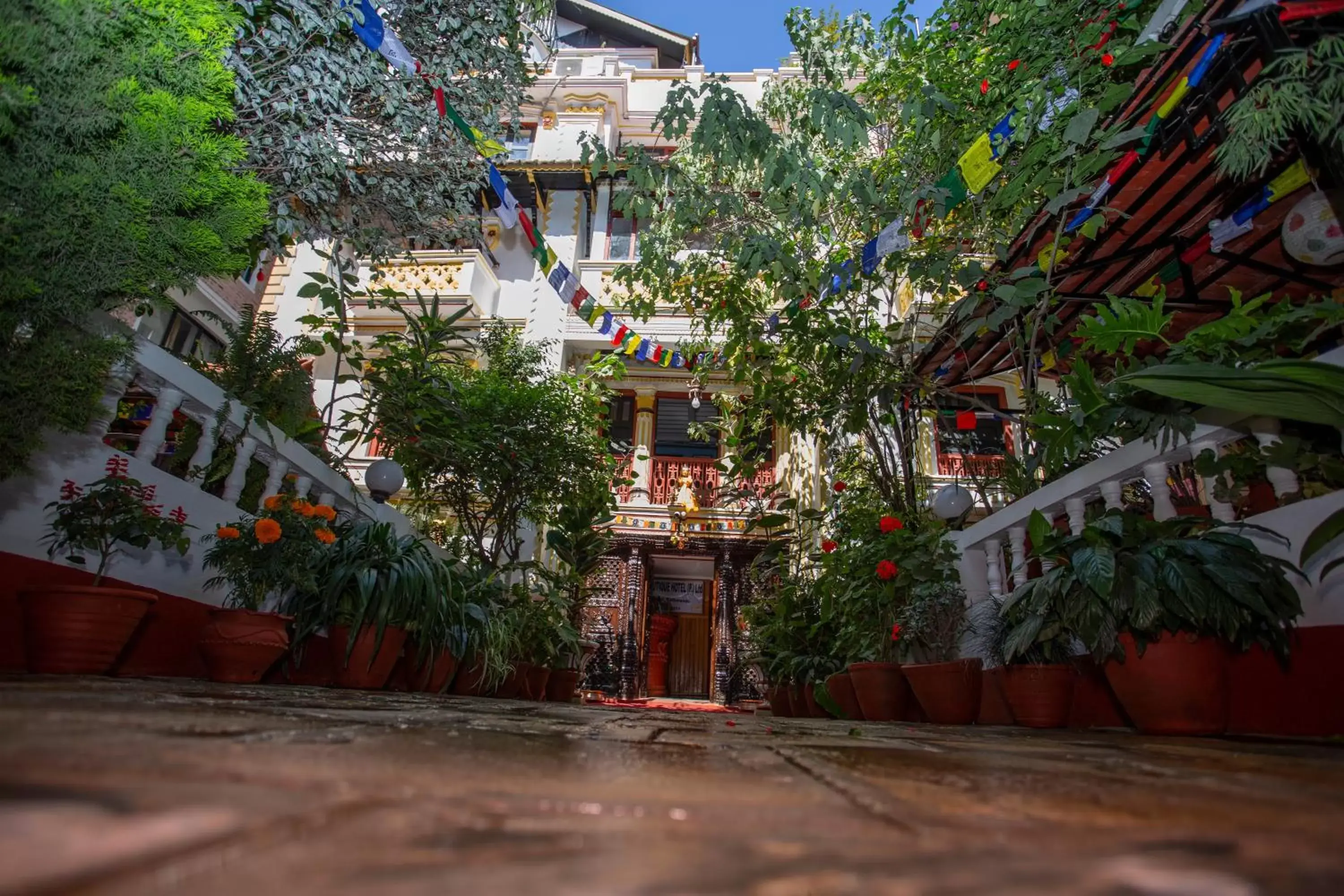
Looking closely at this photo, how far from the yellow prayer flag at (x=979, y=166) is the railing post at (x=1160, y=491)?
1.86 meters

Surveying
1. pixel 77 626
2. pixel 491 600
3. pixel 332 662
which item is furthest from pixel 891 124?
pixel 77 626

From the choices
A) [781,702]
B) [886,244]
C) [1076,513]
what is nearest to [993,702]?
[1076,513]

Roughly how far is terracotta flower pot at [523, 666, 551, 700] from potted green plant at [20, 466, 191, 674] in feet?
9.73

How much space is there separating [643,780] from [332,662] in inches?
113

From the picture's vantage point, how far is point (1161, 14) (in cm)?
404

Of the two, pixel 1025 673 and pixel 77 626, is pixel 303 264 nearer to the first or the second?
pixel 77 626

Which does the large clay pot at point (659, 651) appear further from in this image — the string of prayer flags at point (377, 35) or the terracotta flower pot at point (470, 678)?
the string of prayer flags at point (377, 35)

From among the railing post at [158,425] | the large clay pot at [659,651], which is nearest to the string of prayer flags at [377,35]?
the railing post at [158,425]

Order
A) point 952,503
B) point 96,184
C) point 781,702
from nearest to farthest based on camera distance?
point 96,184
point 952,503
point 781,702

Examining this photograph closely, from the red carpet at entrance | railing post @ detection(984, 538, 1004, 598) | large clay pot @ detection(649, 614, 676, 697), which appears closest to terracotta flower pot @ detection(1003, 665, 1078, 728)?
railing post @ detection(984, 538, 1004, 598)

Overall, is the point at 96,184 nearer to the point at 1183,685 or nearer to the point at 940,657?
the point at 1183,685

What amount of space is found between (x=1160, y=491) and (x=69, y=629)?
3.69 metres

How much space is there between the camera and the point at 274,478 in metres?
3.49

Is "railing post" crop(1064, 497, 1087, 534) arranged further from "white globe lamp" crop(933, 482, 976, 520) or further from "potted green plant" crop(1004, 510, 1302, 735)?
"white globe lamp" crop(933, 482, 976, 520)
